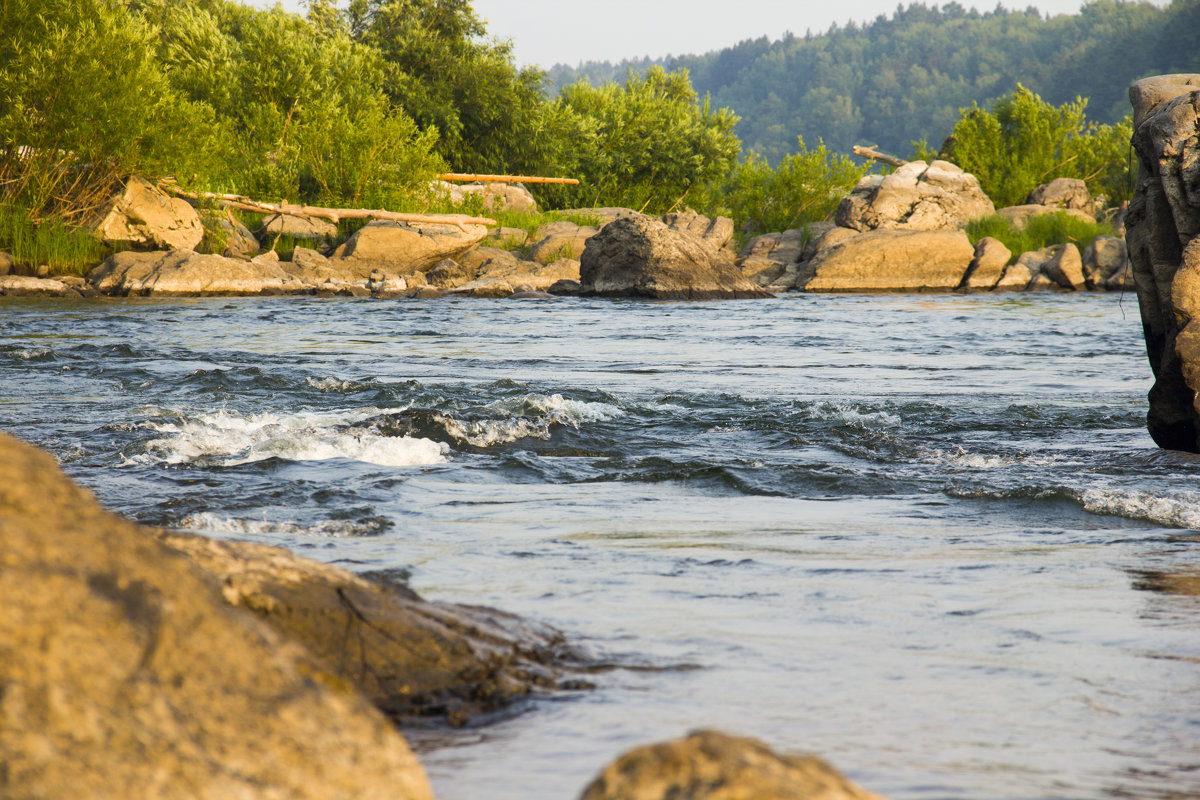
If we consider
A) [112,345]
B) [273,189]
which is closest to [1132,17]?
[273,189]

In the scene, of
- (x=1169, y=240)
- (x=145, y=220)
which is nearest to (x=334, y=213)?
(x=145, y=220)

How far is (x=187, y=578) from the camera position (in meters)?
2.01

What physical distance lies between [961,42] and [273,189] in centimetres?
14371

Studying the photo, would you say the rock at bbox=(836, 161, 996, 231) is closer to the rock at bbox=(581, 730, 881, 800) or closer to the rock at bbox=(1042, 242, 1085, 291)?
the rock at bbox=(1042, 242, 1085, 291)

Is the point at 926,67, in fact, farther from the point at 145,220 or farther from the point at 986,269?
the point at 145,220

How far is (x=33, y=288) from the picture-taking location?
20.4m

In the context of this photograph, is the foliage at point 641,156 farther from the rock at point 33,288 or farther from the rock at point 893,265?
the rock at point 33,288

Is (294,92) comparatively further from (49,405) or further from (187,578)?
(187,578)

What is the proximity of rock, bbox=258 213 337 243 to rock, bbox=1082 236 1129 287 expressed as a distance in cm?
1952

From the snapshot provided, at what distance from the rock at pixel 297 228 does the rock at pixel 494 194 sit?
15.3 ft

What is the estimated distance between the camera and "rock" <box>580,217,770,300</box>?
79.8ft

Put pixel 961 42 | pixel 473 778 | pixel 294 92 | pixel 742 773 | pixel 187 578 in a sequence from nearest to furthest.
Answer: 1. pixel 742 773
2. pixel 187 578
3. pixel 473 778
4. pixel 294 92
5. pixel 961 42

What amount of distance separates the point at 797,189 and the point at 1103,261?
37.5ft

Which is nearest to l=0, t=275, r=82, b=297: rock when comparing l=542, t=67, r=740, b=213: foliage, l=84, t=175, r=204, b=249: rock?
l=84, t=175, r=204, b=249: rock
